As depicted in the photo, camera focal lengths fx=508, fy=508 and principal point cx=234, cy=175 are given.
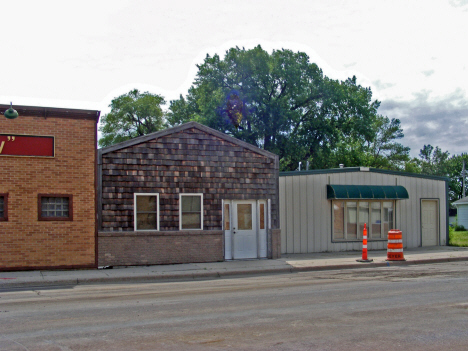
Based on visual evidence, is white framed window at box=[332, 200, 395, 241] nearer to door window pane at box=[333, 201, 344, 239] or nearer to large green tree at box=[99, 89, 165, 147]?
door window pane at box=[333, 201, 344, 239]

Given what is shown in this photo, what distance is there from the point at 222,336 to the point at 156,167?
963 centimetres

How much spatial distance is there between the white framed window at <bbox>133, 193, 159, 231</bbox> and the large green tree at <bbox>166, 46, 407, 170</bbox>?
20.5 metres

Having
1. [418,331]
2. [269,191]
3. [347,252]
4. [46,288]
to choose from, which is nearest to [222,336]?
[418,331]

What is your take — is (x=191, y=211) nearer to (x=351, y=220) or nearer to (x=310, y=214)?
(x=310, y=214)

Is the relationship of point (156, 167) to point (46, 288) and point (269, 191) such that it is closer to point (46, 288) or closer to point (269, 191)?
point (269, 191)

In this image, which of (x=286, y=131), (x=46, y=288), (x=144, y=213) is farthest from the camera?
(x=286, y=131)

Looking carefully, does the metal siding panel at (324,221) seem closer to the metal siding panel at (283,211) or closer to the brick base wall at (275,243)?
the metal siding panel at (283,211)

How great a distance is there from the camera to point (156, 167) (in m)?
15.9

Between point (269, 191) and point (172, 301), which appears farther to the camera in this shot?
point (269, 191)

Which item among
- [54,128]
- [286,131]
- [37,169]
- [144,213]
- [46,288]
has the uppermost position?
[286,131]

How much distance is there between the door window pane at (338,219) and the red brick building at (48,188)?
9.36 metres

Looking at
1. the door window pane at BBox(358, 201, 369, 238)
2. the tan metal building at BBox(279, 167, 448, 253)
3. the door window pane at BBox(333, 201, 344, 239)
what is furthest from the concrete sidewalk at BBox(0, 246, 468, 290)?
the door window pane at BBox(358, 201, 369, 238)

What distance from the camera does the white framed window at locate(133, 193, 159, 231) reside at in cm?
1561

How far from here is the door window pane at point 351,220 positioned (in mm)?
20078
